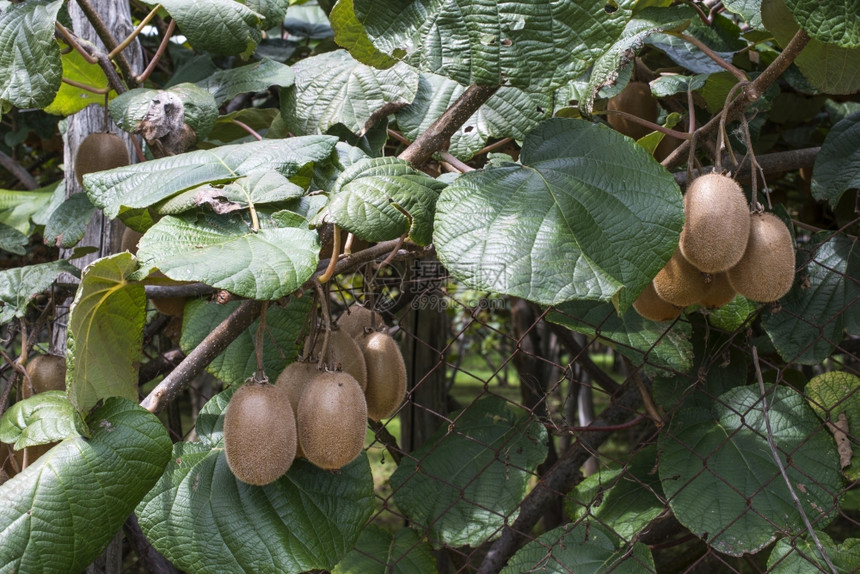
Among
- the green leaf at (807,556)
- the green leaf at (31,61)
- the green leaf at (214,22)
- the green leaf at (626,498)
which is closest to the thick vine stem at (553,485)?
the green leaf at (626,498)

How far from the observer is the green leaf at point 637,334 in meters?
1.52

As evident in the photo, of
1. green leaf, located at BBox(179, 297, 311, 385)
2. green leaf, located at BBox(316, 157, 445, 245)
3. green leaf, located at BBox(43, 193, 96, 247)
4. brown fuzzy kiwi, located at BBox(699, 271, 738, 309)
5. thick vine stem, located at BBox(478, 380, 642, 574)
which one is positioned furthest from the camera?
thick vine stem, located at BBox(478, 380, 642, 574)

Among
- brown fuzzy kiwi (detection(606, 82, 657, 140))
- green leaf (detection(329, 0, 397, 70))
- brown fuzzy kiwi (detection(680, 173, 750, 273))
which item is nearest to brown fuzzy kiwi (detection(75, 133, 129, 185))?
green leaf (detection(329, 0, 397, 70))

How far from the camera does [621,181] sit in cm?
97

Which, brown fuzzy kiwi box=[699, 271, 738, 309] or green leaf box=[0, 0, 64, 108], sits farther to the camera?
green leaf box=[0, 0, 64, 108]

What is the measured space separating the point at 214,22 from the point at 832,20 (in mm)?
1050

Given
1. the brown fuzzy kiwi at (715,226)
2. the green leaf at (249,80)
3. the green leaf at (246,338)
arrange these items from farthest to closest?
the green leaf at (249,80)
the green leaf at (246,338)
the brown fuzzy kiwi at (715,226)

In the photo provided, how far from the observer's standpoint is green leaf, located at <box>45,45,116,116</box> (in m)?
1.70

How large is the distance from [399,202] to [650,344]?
0.80 m

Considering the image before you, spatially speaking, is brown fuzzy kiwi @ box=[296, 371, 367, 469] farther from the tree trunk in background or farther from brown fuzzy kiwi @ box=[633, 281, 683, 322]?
the tree trunk in background

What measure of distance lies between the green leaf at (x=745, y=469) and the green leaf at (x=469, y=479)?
0.32 metres

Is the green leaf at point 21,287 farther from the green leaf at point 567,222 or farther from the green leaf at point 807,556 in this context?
the green leaf at point 807,556

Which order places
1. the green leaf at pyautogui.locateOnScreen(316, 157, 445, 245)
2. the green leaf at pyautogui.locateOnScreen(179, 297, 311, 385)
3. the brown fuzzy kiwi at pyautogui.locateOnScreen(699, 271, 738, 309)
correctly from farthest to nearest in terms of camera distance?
the green leaf at pyautogui.locateOnScreen(179, 297, 311, 385)
the brown fuzzy kiwi at pyautogui.locateOnScreen(699, 271, 738, 309)
the green leaf at pyautogui.locateOnScreen(316, 157, 445, 245)

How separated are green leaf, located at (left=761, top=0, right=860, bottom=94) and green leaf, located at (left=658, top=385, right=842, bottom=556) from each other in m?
0.62
